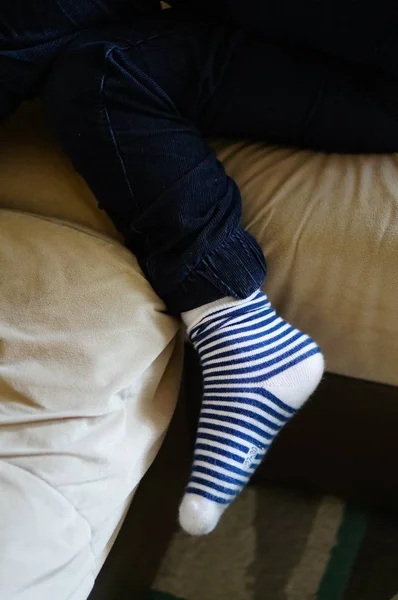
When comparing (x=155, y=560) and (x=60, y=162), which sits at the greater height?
(x=60, y=162)

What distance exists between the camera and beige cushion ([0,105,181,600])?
50 centimetres

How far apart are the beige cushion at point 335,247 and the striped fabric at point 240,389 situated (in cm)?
4

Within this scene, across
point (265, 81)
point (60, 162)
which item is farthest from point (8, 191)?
point (265, 81)

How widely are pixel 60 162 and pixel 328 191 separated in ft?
0.99

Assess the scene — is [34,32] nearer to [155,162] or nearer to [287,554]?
[155,162]

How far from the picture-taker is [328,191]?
0.66 m

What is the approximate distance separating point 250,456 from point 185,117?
14.4 inches

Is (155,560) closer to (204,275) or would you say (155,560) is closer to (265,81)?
(204,275)

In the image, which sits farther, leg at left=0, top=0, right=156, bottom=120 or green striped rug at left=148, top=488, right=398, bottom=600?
green striped rug at left=148, top=488, right=398, bottom=600

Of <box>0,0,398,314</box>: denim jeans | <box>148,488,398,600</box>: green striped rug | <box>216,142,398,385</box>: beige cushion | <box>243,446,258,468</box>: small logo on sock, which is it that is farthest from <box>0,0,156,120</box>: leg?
<box>148,488,398,600</box>: green striped rug

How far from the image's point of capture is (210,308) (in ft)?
2.08

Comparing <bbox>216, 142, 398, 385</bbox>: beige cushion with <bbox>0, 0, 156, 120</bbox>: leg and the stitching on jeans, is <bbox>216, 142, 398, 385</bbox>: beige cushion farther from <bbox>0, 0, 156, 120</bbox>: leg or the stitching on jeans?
<bbox>0, 0, 156, 120</bbox>: leg

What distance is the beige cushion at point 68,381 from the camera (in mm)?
504

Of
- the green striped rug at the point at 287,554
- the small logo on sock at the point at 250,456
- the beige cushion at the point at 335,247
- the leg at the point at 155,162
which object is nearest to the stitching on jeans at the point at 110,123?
the leg at the point at 155,162
